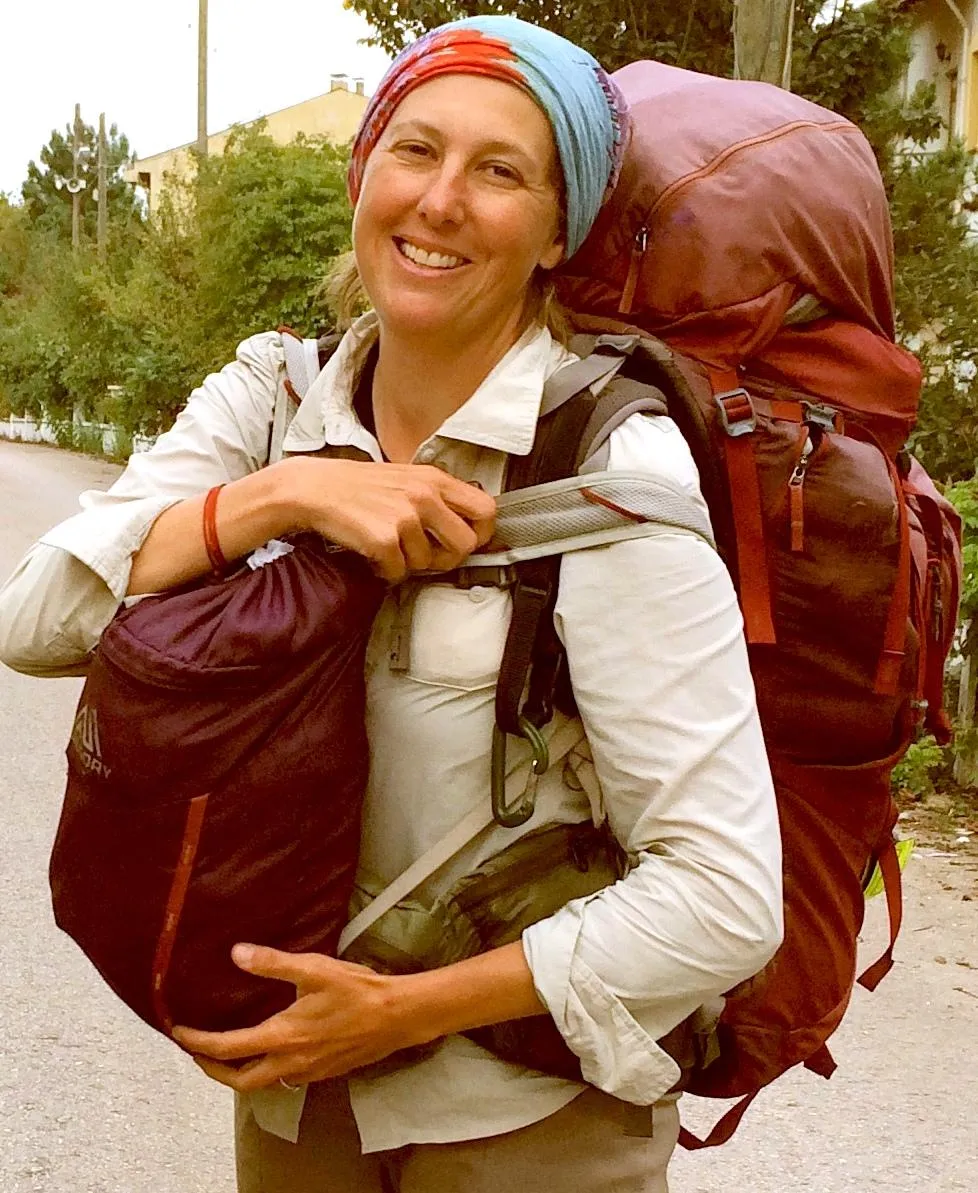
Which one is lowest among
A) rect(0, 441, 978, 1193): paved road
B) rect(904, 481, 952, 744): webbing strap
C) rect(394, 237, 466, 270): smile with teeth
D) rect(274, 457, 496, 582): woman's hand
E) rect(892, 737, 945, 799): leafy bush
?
rect(0, 441, 978, 1193): paved road

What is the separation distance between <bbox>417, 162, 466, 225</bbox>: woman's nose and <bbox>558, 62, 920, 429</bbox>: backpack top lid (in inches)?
6.8

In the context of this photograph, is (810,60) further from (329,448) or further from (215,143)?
(215,143)

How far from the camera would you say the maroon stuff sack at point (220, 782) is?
1.28m

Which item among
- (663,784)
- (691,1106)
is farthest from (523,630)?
(691,1106)

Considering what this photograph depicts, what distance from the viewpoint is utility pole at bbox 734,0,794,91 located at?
15.8 ft

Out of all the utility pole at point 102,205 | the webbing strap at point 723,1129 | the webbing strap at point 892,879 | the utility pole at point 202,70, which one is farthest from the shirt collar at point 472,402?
the utility pole at point 102,205

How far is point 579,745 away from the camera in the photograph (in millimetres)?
1374

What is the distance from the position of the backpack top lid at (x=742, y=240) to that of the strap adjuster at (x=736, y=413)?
6cm

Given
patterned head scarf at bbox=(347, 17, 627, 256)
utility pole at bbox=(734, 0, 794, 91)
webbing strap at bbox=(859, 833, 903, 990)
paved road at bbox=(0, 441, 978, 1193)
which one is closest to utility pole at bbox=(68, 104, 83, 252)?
utility pole at bbox=(734, 0, 794, 91)

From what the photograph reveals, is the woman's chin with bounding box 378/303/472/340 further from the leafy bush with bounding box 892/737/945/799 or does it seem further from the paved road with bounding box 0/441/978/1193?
the leafy bush with bounding box 892/737/945/799

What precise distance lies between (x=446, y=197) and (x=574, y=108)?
15 centimetres

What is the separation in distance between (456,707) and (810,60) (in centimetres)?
772

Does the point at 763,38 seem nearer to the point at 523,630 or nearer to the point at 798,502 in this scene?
the point at 798,502

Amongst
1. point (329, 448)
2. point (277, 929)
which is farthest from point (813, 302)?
point (277, 929)
